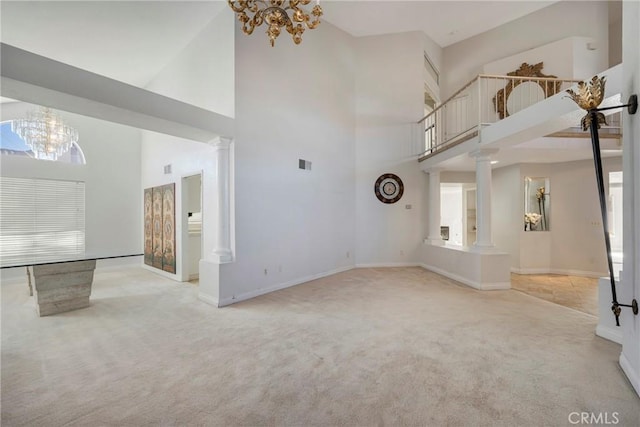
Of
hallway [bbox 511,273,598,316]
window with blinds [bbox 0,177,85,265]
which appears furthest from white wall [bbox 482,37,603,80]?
window with blinds [bbox 0,177,85,265]

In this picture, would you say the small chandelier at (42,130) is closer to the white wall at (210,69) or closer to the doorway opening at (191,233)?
the white wall at (210,69)

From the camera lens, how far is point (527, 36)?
21.1ft

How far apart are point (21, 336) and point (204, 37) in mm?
4827

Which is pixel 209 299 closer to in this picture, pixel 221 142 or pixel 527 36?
pixel 221 142

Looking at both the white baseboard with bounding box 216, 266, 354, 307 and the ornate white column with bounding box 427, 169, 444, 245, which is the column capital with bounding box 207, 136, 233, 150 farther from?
the ornate white column with bounding box 427, 169, 444, 245

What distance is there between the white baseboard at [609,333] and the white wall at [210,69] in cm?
514

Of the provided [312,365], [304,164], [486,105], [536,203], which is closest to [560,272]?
[536,203]

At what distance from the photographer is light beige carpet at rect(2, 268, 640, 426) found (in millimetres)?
1741

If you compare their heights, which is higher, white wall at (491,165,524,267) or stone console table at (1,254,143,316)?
white wall at (491,165,524,267)

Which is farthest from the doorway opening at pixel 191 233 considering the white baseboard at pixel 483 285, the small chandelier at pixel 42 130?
the white baseboard at pixel 483 285

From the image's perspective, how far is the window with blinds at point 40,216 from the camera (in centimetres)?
533

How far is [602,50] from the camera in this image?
5836mm

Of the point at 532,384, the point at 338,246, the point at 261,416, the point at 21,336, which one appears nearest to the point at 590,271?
the point at 338,246

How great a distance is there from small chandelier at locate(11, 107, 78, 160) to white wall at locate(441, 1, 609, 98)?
9.04m
